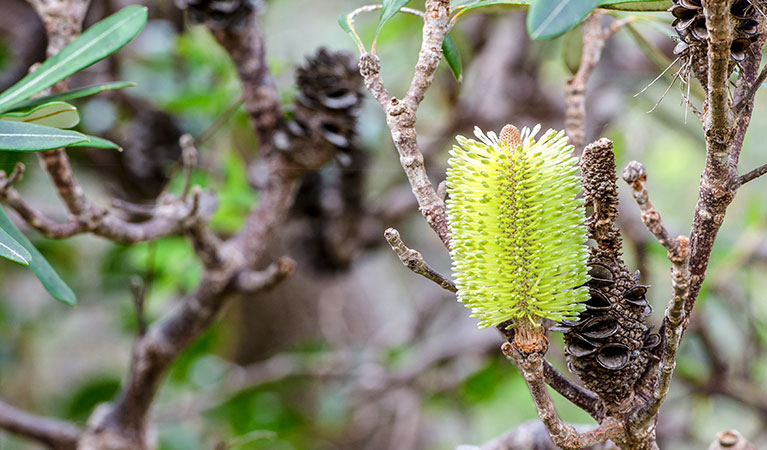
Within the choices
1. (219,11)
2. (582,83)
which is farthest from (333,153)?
(582,83)

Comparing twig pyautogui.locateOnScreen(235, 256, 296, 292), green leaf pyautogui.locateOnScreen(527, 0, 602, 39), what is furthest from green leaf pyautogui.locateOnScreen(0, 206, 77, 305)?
green leaf pyautogui.locateOnScreen(527, 0, 602, 39)

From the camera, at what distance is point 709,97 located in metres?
0.29

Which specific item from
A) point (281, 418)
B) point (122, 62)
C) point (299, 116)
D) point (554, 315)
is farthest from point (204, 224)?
point (281, 418)

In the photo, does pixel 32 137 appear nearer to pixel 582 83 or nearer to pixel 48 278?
pixel 48 278

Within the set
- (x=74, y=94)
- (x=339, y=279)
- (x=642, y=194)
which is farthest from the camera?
(x=339, y=279)

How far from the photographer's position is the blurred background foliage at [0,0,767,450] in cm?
106

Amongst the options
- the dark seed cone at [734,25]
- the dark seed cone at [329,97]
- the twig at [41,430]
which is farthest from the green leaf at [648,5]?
the twig at [41,430]

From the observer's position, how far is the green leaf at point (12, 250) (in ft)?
1.07

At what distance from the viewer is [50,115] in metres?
0.43

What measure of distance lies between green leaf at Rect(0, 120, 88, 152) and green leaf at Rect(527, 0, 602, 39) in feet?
0.82

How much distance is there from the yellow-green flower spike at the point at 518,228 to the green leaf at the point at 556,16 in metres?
0.06

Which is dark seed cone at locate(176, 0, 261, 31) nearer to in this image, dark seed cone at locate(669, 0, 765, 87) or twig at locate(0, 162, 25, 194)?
twig at locate(0, 162, 25, 194)

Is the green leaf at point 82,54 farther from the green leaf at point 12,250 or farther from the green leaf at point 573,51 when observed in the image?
the green leaf at point 573,51

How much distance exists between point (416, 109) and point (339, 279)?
3.41ft
